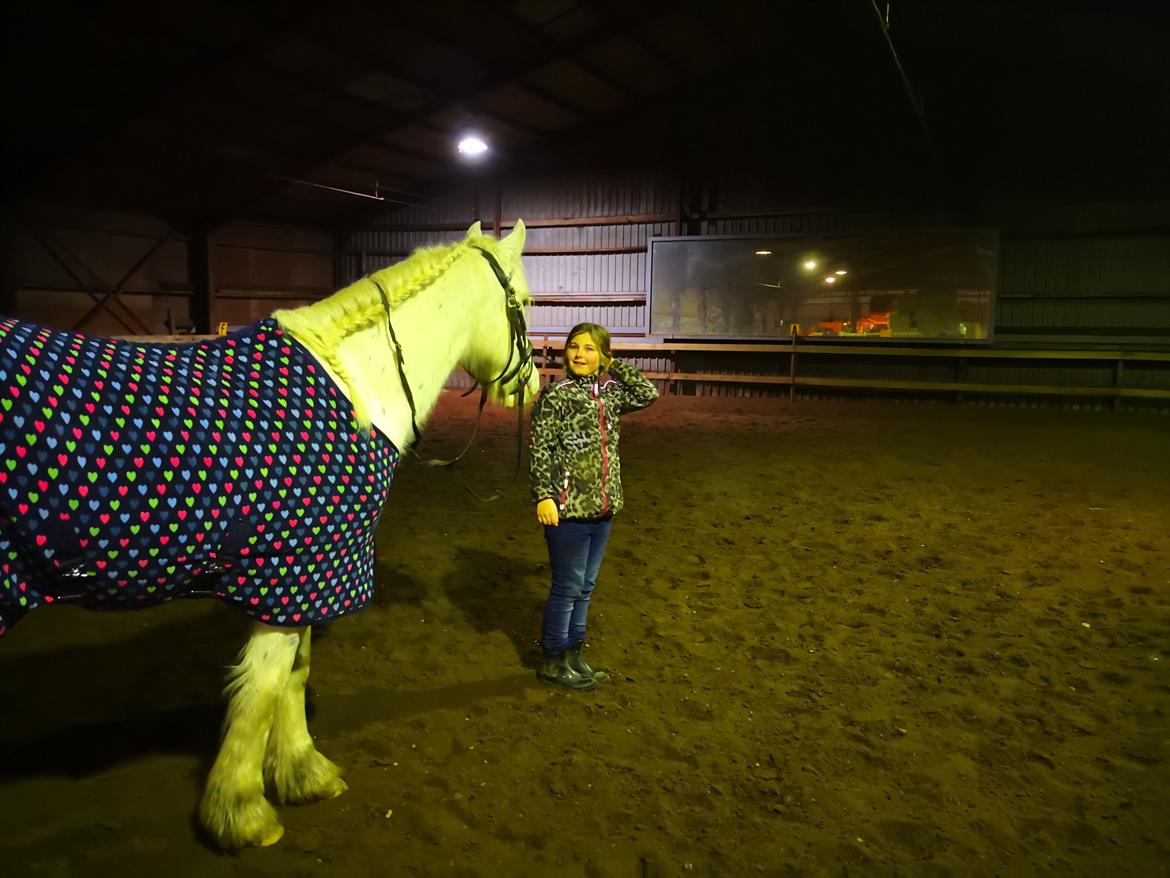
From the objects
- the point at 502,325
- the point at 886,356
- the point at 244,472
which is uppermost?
the point at 502,325

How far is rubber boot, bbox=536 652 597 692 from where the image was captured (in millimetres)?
2832

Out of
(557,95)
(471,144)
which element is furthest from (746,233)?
(471,144)

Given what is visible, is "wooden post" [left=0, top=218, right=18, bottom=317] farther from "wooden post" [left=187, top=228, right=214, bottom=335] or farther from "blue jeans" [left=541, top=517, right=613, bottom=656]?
"blue jeans" [left=541, top=517, right=613, bottom=656]

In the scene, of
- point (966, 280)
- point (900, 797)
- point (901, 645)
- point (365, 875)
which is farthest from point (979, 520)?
point (966, 280)

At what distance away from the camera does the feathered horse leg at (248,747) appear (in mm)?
1925

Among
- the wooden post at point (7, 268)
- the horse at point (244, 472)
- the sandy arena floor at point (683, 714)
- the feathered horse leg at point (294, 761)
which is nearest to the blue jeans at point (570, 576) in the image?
the sandy arena floor at point (683, 714)

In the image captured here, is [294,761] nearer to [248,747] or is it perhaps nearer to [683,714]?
[248,747]

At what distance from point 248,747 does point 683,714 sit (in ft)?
4.83

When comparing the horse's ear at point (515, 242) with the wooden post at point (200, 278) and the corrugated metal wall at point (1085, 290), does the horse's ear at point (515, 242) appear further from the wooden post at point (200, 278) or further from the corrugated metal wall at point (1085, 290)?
the wooden post at point (200, 278)

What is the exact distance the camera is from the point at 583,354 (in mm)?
2613

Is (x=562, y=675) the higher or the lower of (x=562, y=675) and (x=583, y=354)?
the lower

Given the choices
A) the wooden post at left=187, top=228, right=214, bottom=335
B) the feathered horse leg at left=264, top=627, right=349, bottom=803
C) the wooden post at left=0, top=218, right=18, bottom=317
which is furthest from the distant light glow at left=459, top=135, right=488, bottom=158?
the feathered horse leg at left=264, top=627, right=349, bottom=803

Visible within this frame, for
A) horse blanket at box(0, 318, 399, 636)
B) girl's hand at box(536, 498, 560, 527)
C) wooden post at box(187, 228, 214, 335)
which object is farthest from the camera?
wooden post at box(187, 228, 214, 335)

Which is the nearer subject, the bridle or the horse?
the horse
